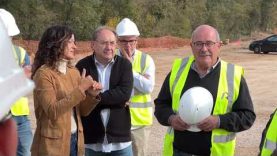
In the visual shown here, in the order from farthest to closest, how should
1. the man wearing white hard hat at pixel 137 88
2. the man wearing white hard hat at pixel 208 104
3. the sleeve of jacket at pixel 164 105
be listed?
1. the man wearing white hard hat at pixel 137 88
2. the sleeve of jacket at pixel 164 105
3. the man wearing white hard hat at pixel 208 104

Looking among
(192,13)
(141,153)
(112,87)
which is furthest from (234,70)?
(192,13)

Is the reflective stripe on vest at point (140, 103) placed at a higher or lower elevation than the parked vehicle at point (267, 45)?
higher

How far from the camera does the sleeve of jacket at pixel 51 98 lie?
411 centimetres

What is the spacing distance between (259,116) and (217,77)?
8.09 meters

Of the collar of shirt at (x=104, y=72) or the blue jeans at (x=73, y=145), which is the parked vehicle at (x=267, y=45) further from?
the blue jeans at (x=73, y=145)

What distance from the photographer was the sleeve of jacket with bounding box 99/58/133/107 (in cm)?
467

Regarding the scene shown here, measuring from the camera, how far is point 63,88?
4.28 metres

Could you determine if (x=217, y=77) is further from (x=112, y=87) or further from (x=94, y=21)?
(x=94, y=21)

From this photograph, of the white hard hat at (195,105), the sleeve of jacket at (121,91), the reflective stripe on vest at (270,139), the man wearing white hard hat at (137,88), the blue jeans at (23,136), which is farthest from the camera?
the man wearing white hard hat at (137,88)

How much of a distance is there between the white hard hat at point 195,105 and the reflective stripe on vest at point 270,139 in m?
0.68

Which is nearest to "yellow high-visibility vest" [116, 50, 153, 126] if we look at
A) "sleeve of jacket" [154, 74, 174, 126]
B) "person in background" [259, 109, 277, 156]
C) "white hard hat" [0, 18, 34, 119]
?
"sleeve of jacket" [154, 74, 174, 126]

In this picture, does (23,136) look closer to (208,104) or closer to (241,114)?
(208,104)

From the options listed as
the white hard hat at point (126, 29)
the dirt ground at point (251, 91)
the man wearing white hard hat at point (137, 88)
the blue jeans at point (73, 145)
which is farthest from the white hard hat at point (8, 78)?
the dirt ground at point (251, 91)

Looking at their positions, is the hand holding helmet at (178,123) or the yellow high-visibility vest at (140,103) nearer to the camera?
the hand holding helmet at (178,123)
